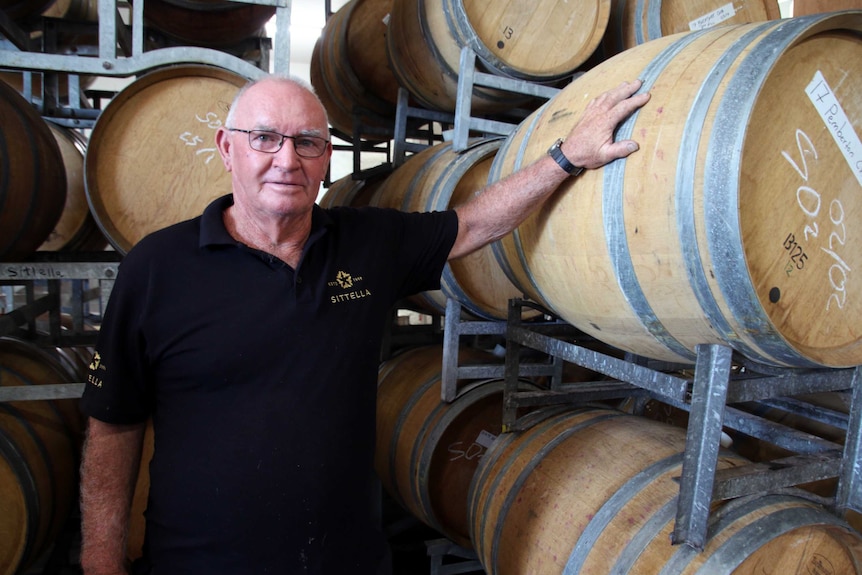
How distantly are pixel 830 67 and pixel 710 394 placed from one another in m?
0.75

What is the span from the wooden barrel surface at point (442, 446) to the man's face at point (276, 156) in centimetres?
149

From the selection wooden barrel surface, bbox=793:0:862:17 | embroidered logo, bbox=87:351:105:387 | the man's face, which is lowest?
embroidered logo, bbox=87:351:105:387

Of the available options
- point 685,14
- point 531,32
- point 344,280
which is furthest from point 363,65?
point 344,280

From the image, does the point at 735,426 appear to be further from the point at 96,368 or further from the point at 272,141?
the point at 96,368

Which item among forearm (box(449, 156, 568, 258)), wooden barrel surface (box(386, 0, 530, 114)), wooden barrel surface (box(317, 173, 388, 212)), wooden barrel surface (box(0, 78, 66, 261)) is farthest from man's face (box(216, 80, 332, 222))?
wooden barrel surface (box(317, 173, 388, 212))

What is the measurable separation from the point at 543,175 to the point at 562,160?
0.07m

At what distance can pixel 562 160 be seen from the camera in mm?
1502

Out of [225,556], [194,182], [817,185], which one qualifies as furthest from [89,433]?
[817,185]

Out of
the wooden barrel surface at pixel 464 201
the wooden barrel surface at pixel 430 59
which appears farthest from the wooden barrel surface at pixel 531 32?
the wooden barrel surface at pixel 464 201

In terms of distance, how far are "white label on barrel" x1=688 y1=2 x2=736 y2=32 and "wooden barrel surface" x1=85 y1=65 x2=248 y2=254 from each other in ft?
6.67

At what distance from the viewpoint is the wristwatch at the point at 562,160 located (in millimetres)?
1481

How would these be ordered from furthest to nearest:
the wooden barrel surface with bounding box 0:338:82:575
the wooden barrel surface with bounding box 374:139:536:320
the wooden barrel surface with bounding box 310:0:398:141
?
the wooden barrel surface with bounding box 310:0:398:141
the wooden barrel surface with bounding box 374:139:536:320
the wooden barrel surface with bounding box 0:338:82:575

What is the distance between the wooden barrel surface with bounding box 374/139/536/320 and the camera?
8.38ft

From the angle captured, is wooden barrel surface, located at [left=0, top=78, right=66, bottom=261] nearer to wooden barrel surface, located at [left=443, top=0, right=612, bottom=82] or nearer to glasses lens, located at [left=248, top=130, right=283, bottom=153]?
glasses lens, located at [left=248, top=130, right=283, bottom=153]
